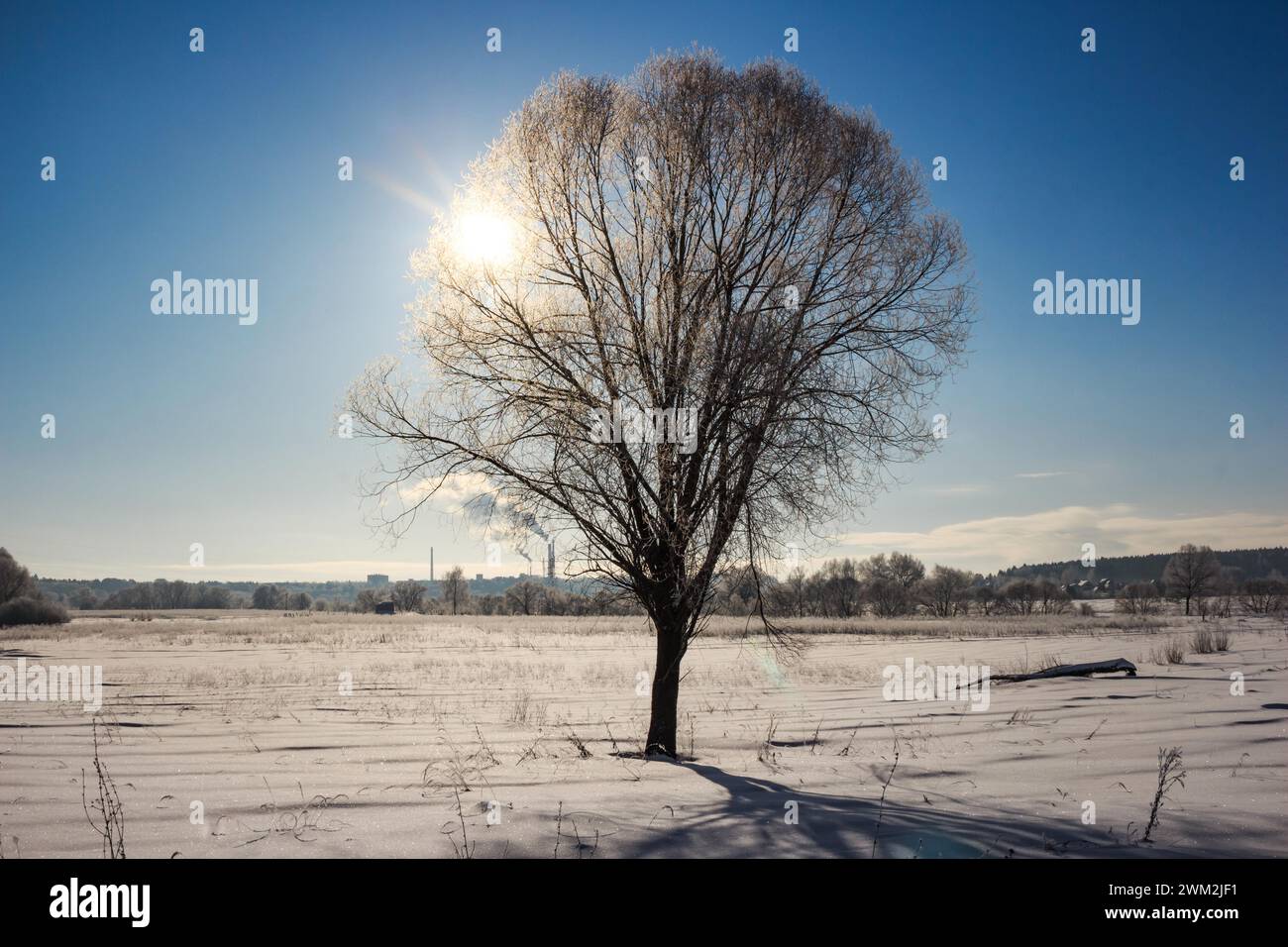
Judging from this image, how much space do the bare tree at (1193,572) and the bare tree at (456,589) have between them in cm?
7820

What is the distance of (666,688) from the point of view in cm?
926

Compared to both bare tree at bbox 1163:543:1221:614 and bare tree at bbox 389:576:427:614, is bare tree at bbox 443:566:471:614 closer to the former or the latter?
bare tree at bbox 389:576:427:614

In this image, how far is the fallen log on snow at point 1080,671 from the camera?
15492 millimetres

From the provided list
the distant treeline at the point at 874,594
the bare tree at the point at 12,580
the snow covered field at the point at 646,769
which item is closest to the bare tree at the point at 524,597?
the distant treeline at the point at 874,594

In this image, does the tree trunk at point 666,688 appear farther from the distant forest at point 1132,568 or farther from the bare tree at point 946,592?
the distant forest at point 1132,568

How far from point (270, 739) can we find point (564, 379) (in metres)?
5.95

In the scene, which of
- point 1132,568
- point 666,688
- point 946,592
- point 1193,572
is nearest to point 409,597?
point 946,592

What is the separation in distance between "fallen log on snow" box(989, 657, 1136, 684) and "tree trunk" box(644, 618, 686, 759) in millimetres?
10057

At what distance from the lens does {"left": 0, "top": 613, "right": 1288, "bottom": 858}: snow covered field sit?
16.8 ft

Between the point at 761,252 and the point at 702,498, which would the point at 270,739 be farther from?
the point at 761,252

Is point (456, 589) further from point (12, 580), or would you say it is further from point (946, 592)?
point (946, 592)

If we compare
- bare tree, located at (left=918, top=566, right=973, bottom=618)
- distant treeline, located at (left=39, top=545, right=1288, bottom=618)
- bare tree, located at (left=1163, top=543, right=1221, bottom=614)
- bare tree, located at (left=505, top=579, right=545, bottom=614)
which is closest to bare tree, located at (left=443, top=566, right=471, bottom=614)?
distant treeline, located at (left=39, top=545, right=1288, bottom=618)

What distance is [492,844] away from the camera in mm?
4910
